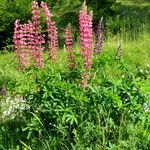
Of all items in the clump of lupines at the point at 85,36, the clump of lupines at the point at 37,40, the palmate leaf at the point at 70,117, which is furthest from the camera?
the clump of lupines at the point at 37,40

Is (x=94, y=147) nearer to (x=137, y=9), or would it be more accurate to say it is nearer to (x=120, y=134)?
(x=120, y=134)

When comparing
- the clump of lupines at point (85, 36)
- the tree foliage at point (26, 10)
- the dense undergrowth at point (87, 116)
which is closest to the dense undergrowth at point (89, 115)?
the dense undergrowth at point (87, 116)

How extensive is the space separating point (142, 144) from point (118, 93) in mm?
640

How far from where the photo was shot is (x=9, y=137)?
21.2 feet

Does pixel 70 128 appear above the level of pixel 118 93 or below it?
below

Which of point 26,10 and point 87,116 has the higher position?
point 26,10

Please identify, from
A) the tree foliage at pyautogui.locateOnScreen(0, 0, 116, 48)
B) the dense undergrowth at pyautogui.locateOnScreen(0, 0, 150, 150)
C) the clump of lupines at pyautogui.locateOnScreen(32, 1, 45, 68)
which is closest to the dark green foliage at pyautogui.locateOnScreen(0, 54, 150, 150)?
the dense undergrowth at pyautogui.locateOnScreen(0, 0, 150, 150)

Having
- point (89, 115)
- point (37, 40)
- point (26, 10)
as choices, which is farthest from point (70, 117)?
point (26, 10)

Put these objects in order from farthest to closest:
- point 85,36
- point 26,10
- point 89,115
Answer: point 26,10
point 85,36
point 89,115

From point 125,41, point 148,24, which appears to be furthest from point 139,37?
point 148,24

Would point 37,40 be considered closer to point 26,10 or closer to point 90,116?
point 90,116

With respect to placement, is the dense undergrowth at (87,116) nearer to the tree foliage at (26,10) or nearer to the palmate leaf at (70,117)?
the palmate leaf at (70,117)

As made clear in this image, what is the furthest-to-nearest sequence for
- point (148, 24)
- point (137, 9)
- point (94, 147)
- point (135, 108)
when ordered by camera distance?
point (137, 9) < point (148, 24) < point (94, 147) < point (135, 108)

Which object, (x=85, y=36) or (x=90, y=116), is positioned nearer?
(x=90, y=116)
